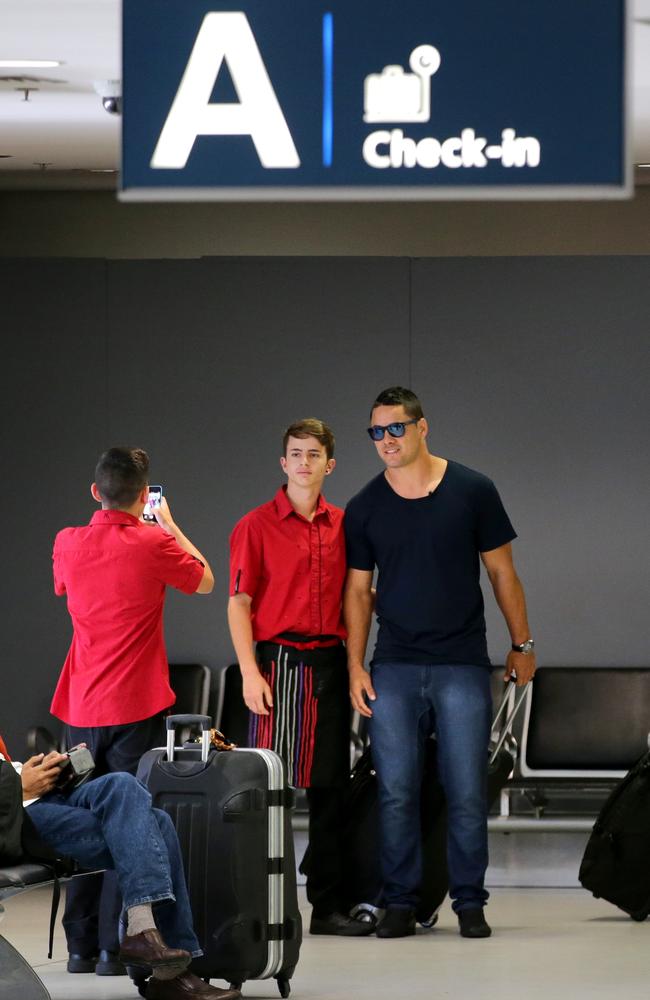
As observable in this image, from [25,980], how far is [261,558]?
6.54 ft

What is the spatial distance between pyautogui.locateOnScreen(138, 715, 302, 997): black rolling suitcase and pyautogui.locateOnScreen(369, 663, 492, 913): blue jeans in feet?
3.03

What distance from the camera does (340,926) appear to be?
5.86 m

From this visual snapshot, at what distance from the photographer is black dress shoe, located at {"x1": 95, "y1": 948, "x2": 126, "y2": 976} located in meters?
5.16

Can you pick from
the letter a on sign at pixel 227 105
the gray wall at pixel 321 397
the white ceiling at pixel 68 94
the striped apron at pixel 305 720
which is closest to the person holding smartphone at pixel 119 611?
the striped apron at pixel 305 720

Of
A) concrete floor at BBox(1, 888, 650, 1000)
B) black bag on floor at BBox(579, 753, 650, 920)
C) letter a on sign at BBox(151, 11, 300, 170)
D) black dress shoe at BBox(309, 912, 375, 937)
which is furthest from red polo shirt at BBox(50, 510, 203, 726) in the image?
letter a on sign at BBox(151, 11, 300, 170)

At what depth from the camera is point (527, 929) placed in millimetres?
6039

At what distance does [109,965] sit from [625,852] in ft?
6.32

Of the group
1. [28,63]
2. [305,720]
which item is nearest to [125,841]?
[305,720]

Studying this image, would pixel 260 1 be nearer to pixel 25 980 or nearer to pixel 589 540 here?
pixel 25 980

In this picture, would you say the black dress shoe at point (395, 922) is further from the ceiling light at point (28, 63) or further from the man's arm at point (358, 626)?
the ceiling light at point (28, 63)

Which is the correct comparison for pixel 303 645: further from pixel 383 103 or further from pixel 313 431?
Result: pixel 383 103

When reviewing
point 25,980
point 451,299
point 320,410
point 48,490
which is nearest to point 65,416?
point 48,490

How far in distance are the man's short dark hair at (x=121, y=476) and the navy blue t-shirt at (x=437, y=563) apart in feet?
2.79

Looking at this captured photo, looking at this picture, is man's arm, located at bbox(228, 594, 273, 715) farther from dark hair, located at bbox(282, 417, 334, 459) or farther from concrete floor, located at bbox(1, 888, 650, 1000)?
concrete floor, located at bbox(1, 888, 650, 1000)
